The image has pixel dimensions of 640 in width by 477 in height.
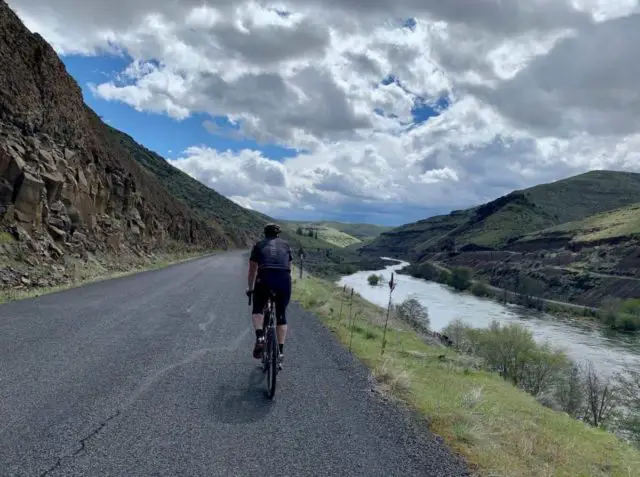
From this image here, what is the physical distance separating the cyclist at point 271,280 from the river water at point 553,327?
41.1m

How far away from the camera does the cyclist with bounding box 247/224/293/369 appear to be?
269 inches

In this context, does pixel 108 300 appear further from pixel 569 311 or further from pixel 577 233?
pixel 577 233

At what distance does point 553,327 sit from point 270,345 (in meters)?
67.4

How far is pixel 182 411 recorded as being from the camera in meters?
5.66

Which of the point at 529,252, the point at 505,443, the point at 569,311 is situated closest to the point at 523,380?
the point at 505,443

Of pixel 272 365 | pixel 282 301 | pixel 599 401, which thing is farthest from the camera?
pixel 599 401

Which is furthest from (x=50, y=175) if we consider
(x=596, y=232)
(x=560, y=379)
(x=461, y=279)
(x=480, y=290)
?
(x=596, y=232)

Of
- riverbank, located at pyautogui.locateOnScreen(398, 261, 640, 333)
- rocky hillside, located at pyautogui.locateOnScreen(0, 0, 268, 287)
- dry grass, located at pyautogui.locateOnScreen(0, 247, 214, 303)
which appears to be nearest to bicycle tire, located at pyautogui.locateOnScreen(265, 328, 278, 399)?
A: dry grass, located at pyautogui.locateOnScreen(0, 247, 214, 303)

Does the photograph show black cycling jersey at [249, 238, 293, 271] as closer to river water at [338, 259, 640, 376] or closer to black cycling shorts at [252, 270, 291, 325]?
black cycling shorts at [252, 270, 291, 325]

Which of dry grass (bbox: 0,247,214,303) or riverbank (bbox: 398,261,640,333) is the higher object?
dry grass (bbox: 0,247,214,303)

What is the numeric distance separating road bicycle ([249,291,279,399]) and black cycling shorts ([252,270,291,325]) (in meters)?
0.06

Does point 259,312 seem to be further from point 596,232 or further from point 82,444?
point 596,232

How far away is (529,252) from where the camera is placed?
12950cm

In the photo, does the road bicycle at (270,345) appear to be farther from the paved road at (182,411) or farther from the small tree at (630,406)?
the small tree at (630,406)
